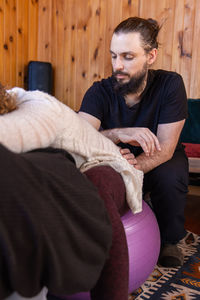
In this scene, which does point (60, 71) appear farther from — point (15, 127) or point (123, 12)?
point (15, 127)

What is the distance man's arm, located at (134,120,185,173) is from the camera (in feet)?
5.08

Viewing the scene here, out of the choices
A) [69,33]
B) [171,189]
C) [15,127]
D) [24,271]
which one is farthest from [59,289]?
[69,33]

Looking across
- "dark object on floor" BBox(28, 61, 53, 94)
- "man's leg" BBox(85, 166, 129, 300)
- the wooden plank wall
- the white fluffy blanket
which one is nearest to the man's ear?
the white fluffy blanket

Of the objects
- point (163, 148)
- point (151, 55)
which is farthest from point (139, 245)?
point (151, 55)

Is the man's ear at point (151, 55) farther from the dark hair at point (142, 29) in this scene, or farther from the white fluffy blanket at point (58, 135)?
the white fluffy blanket at point (58, 135)

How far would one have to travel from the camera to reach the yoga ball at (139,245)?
1170mm

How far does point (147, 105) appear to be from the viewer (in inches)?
67.8

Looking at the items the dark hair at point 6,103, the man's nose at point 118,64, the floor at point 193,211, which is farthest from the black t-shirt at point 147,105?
the dark hair at point 6,103

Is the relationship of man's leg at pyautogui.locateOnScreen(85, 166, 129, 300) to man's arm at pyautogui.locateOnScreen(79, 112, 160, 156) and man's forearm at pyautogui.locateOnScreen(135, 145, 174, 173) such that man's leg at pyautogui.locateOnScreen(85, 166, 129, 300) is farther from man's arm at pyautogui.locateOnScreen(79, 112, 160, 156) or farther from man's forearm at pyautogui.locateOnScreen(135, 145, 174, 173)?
man's forearm at pyautogui.locateOnScreen(135, 145, 174, 173)

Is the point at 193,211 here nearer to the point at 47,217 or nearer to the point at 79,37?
the point at 47,217

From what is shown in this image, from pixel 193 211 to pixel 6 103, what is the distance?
2024 mm

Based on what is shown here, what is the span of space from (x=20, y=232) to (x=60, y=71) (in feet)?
11.8

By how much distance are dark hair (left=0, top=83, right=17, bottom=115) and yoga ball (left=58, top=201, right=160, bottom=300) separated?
0.56 metres

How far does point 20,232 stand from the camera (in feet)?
1.83
